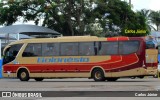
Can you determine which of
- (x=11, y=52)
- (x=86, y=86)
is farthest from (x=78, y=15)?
(x=86, y=86)

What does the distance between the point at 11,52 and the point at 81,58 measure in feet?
17.4

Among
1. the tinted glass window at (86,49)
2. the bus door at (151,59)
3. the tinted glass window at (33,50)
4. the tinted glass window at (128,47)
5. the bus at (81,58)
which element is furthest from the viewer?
the tinted glass window at (33,50)

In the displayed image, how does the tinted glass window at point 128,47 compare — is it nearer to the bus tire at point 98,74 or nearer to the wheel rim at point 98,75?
the bus tire at point 98,74

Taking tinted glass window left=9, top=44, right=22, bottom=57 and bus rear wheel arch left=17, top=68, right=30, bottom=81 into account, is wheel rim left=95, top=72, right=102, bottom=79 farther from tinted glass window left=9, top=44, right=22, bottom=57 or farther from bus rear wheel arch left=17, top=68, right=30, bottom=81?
tinted glass window left=9, top=44, right=22, bottom=57

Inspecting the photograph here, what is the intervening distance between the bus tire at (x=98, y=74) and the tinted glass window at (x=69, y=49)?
5.61 feet

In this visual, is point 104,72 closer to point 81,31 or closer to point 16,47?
point 16,47

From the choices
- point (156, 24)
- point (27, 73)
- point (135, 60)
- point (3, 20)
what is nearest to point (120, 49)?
point (135, 60)

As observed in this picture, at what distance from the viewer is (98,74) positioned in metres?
31.1

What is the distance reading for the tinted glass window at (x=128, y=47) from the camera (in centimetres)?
3033

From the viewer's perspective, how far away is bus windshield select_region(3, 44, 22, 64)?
33.4 meters

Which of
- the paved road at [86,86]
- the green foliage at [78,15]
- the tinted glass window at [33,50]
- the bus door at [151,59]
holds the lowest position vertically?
the paved road at [86,86]

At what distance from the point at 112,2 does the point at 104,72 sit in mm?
33065

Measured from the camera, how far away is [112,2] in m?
63.0

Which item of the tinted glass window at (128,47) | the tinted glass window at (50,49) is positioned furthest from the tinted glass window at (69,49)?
the tinted glass window at (128,47)
